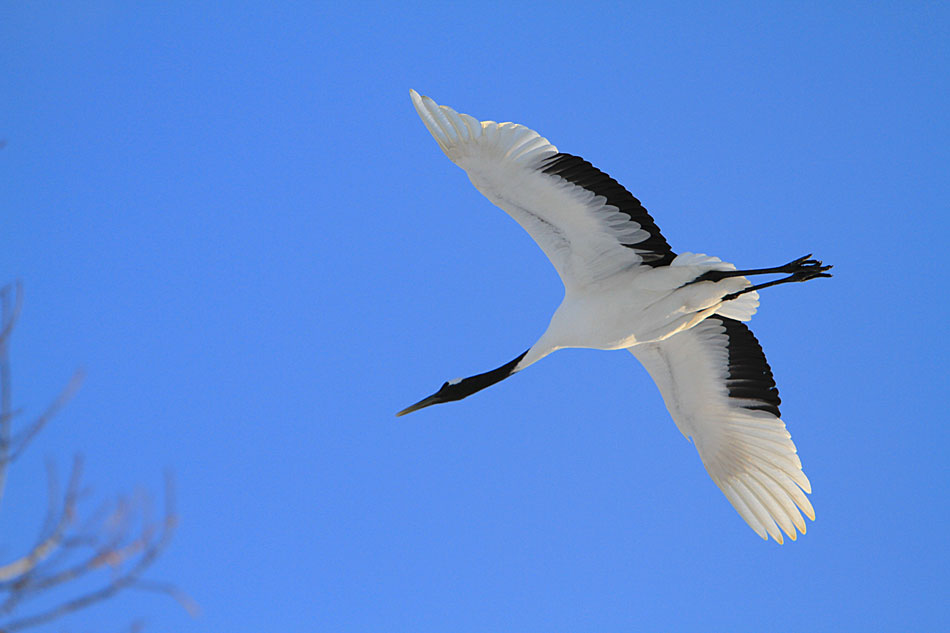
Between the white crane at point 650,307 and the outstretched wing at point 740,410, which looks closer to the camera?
the white crane at point 650,307

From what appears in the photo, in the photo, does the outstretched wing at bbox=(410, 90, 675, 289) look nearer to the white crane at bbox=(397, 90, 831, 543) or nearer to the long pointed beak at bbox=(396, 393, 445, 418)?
the white crane at bbox=(397, 90, 831, 543)

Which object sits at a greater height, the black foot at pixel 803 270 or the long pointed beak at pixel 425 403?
the black foot at pixel 803 270

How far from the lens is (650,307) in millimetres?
9234

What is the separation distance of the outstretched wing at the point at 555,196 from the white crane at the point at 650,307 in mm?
11

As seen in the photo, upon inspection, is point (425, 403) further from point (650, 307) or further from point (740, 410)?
point (740, 410)

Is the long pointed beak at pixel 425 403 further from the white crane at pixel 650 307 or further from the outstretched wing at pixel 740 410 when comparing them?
the outstretched wing at pixel 740 410

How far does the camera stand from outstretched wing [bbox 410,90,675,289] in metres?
8.12

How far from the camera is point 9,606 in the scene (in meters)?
2.63

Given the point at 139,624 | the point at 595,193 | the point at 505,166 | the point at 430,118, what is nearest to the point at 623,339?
the point at 595,193

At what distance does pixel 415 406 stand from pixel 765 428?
157 inches

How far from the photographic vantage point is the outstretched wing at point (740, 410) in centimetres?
1007

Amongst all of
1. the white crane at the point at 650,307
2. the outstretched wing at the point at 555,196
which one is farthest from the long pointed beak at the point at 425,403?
the outstretched wing at the point at 555,196

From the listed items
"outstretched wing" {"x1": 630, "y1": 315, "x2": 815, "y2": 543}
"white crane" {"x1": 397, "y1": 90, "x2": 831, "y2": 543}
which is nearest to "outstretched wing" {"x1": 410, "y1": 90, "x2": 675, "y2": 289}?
"white crane" {"x1": 397, "y1": 90, "x2": 831, "y2": 543}

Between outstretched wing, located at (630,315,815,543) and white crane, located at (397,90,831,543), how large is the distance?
0.04 feet
